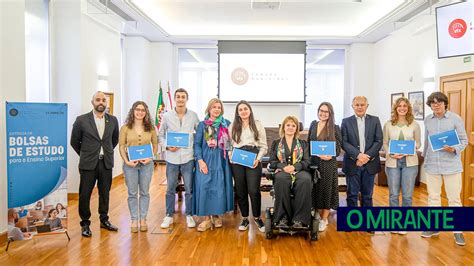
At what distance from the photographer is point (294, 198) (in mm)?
3877

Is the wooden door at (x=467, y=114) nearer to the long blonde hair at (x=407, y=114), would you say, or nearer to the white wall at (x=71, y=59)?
the long blonde hair at (x=407, y=114)

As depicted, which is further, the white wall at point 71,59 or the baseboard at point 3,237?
the white wall at point 71,59

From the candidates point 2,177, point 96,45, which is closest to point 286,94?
point 96,45

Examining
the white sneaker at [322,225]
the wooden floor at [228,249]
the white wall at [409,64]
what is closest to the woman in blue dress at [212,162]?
Result: the wooden floor at [228,249]

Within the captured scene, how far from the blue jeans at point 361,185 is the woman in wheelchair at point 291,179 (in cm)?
60

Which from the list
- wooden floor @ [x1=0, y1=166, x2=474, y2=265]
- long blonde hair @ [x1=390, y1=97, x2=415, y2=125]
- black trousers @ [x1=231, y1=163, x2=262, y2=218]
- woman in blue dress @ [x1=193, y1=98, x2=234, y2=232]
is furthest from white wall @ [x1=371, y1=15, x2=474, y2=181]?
woman in blue dress @ [x1=193, y1=98, x2=234, y2=232]

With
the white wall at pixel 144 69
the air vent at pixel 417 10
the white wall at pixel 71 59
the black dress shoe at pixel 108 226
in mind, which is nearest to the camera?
the black dress shoe at pixel 108 226

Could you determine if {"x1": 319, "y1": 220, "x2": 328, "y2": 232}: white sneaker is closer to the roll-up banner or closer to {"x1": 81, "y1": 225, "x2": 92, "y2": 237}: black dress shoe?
{"x1": 81, "y1": 225, "x2": 92, "y2": 237}: black dress shoe

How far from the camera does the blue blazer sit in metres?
4.09

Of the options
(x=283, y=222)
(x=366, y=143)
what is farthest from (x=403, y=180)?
(x=283, y=222)

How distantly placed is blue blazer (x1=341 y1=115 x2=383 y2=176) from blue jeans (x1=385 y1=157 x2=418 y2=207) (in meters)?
0.18

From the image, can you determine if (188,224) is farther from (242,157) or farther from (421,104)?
(421,104)

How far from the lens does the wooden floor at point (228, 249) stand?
133 inches

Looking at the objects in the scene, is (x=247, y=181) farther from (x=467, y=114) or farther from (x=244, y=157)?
(x=467, y=114)
